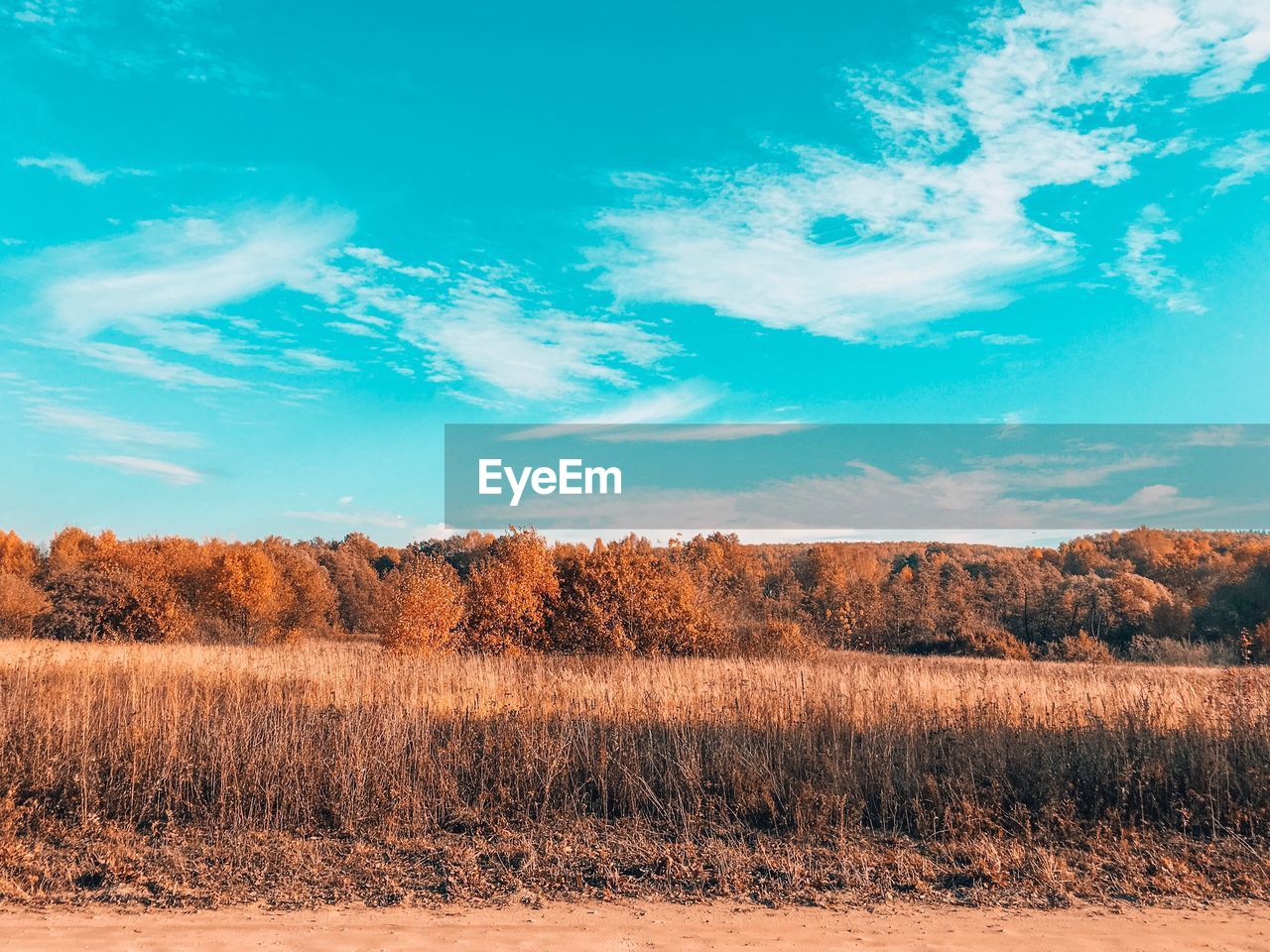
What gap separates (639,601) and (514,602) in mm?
3934

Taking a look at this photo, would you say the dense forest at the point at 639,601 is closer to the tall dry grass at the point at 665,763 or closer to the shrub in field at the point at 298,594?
the shrub in field at the point at 298,594

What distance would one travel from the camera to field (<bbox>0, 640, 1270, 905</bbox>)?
6.17 meters

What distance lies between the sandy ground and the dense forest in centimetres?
1268

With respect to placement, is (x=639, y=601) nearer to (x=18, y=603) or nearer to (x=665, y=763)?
(x=665, y=763)

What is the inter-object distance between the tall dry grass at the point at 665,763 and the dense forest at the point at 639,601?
9172mm

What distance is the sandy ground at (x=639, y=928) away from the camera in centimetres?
509

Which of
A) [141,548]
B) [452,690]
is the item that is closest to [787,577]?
[141,548]

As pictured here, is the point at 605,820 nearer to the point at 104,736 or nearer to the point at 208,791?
the point at 208,791

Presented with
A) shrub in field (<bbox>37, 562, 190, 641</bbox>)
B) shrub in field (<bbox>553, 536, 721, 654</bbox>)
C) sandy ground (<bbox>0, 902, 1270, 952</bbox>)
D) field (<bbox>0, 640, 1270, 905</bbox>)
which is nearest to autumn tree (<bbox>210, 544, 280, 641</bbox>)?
shrub in field (<bbox>37, 562, 190, 641</bbox>)

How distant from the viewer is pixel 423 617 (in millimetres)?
26500

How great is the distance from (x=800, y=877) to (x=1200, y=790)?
4.39 meters

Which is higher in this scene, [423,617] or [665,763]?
[423,617]

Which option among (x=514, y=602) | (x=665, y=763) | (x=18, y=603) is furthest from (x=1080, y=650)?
(x=18, y=603)

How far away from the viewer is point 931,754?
884cm
